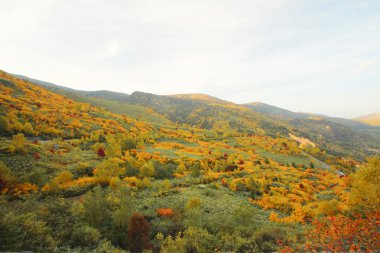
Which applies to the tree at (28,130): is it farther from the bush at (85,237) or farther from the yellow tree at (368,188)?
the yellow tree at (368,188)

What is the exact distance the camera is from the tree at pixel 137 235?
527 inches

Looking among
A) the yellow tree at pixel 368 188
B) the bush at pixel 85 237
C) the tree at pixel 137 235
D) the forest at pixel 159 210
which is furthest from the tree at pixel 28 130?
the yellow tree at pixel 368 188

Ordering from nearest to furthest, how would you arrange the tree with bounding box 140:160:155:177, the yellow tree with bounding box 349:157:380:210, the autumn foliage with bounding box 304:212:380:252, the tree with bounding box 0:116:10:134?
the autumn foliage with bounding box 304:212:380:252 < the yellow tree with bounding box 349:157:380:210 < the tree with bounding box 140:160:155:177 < the tree with bounding box 0:116:10:134

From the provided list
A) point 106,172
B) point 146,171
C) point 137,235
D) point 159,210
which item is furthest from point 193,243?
point 146,171

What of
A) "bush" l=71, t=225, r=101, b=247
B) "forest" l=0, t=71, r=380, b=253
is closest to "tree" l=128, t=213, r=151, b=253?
"forest" l=0, t=71, r=380, b=253

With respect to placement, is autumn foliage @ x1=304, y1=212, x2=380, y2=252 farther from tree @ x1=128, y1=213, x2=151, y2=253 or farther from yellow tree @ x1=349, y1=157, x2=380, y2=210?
tree @ x1=128, y1=213, x2=151, y2=253

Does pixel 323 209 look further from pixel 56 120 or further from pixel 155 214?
pixel 56 120

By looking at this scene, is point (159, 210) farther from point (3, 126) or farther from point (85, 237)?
point (3, 126)

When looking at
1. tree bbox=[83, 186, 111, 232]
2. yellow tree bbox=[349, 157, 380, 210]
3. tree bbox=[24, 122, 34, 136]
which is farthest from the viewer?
tree bbox=[24, 122, 34, 136]

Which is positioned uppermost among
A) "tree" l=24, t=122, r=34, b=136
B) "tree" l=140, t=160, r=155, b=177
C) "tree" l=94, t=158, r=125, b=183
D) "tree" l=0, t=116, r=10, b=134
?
"tree" l=0, t=116, r=10, b=134

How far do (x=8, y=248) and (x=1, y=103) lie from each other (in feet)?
185

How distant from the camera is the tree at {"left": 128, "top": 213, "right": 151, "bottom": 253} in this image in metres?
13.4

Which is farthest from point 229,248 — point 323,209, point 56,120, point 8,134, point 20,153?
point 56,120

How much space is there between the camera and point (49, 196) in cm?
1938
